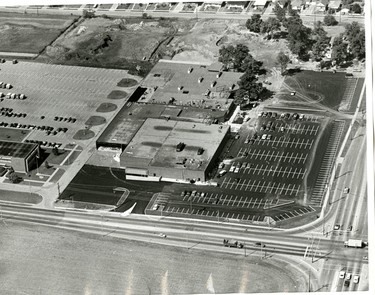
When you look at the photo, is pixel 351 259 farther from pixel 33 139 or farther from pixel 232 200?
pixel 33 139

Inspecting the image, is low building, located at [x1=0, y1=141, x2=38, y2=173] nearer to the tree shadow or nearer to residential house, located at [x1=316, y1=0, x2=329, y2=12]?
the tree shadow

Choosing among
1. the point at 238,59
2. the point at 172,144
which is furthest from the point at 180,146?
the point at 238,59

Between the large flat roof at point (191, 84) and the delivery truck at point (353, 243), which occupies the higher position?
the large flat roof at point (191, 84)

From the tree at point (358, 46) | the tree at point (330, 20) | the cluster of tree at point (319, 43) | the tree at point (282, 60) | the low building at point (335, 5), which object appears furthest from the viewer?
the low building at point (335, 5)

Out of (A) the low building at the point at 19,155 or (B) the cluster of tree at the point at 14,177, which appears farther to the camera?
(A) the low building at the point at 19,155

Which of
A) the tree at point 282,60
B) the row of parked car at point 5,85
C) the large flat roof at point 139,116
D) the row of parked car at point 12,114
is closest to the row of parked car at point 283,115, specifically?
the large flat roof at point 139,116

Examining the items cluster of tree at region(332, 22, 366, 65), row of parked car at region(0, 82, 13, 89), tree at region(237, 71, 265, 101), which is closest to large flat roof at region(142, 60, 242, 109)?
tree at region(237, 71, 265, 101)

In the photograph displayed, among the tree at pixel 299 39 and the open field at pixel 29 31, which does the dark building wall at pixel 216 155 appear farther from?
the open field at pixel 29 31

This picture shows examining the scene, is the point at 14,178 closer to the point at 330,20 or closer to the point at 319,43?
the point at 319,43
